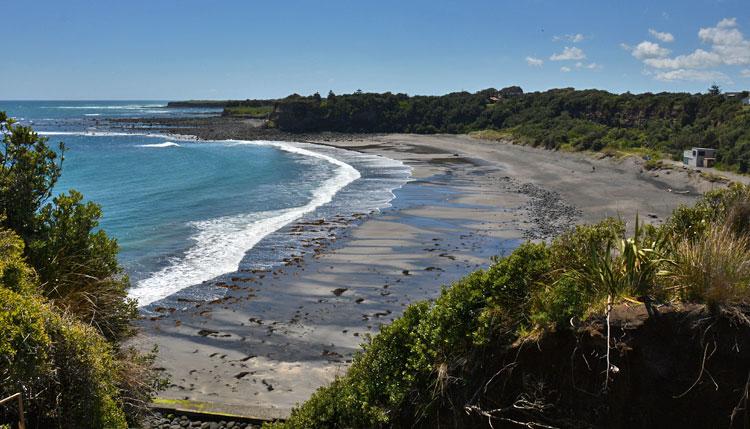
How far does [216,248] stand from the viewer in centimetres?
2239

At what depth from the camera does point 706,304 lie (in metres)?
5.47

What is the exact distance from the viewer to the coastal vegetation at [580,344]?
5383 millimetres

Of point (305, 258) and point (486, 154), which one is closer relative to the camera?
point (305, 258)

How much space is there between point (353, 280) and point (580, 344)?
43.1 feet

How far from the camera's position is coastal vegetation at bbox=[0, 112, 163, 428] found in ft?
18.5

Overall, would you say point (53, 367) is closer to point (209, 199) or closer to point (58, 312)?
point (58, 312)

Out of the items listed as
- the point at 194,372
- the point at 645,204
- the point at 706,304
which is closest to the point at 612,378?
the point at 706,304

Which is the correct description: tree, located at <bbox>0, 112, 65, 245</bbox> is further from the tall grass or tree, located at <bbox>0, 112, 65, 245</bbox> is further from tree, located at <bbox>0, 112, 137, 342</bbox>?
the tall grass

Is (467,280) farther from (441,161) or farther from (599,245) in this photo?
(441,161)

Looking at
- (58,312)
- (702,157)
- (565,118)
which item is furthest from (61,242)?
(565,118)

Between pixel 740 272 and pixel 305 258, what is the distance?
16.7 metres

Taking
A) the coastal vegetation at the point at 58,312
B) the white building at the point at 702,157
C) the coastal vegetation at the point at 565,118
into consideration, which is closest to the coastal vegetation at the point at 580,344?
the coastal vegetation at the point at 58,312

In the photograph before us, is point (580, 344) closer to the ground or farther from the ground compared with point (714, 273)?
closer to the ground

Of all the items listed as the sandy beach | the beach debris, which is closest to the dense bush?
the sandy beach
